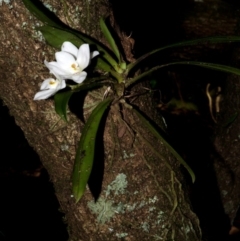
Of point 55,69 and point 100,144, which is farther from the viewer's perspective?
point 100,144

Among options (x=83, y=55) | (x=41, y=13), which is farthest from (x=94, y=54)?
(x=41, y=13)

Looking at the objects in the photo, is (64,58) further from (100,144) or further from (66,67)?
(100,144)

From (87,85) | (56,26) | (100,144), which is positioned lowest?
(100,144)

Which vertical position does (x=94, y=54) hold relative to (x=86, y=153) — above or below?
above

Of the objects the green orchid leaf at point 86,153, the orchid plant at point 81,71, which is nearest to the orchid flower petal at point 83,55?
the orchid plant at point 81,71

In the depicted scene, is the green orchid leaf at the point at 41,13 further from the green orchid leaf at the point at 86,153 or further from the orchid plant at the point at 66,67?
the green orchid leaf at the point at 86,153

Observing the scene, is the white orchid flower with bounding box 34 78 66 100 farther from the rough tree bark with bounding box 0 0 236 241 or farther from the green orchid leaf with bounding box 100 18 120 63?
the green orchid leaf with bounding box 100 18 120 63

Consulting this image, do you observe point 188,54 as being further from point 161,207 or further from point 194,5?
point 161,207
